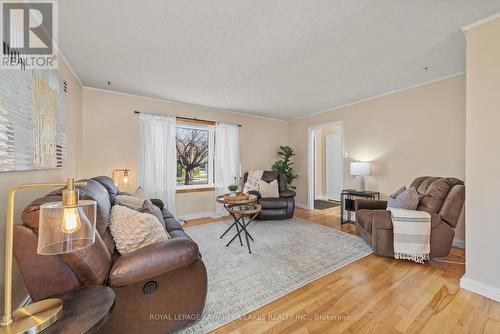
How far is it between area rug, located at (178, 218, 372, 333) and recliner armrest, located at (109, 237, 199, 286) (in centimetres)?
56

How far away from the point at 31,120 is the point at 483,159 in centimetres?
383

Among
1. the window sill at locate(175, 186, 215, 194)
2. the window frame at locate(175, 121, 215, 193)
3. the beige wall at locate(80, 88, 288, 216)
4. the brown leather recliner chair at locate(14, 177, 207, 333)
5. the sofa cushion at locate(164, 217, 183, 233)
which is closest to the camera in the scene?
the brown leather recliner chair at locate(14, 177, 207, 333)

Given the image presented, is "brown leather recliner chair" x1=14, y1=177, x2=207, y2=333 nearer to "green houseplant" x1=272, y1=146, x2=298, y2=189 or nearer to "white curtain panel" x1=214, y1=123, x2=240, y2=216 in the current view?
"white curtain panel" x1=214, y1=123, x2=240, y2=216

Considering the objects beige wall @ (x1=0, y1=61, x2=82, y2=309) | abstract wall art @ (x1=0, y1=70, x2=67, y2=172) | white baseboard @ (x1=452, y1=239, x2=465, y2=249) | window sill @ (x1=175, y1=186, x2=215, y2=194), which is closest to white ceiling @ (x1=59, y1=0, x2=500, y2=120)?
beige wall @ (x1=0, y1=61, x2=82, y2=309)

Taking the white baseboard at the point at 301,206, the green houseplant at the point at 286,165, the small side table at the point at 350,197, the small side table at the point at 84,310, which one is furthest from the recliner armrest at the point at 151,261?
the white baseboard at the point at 301,206

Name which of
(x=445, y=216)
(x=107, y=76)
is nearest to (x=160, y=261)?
(x=107, y=76)

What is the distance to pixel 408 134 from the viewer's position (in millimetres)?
3312

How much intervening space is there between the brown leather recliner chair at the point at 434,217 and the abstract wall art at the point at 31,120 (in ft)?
11.4

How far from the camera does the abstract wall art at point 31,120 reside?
1.27 metres

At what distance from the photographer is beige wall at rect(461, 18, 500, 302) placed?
5.67 ft

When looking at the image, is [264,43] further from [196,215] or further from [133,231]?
[196,215]

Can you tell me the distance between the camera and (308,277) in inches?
81.9

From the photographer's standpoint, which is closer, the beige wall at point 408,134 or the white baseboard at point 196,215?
the beige wall at point 408,134

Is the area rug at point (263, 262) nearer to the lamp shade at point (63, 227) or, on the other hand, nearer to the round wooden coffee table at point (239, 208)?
the round wooden coffee table at point (239, 208)
